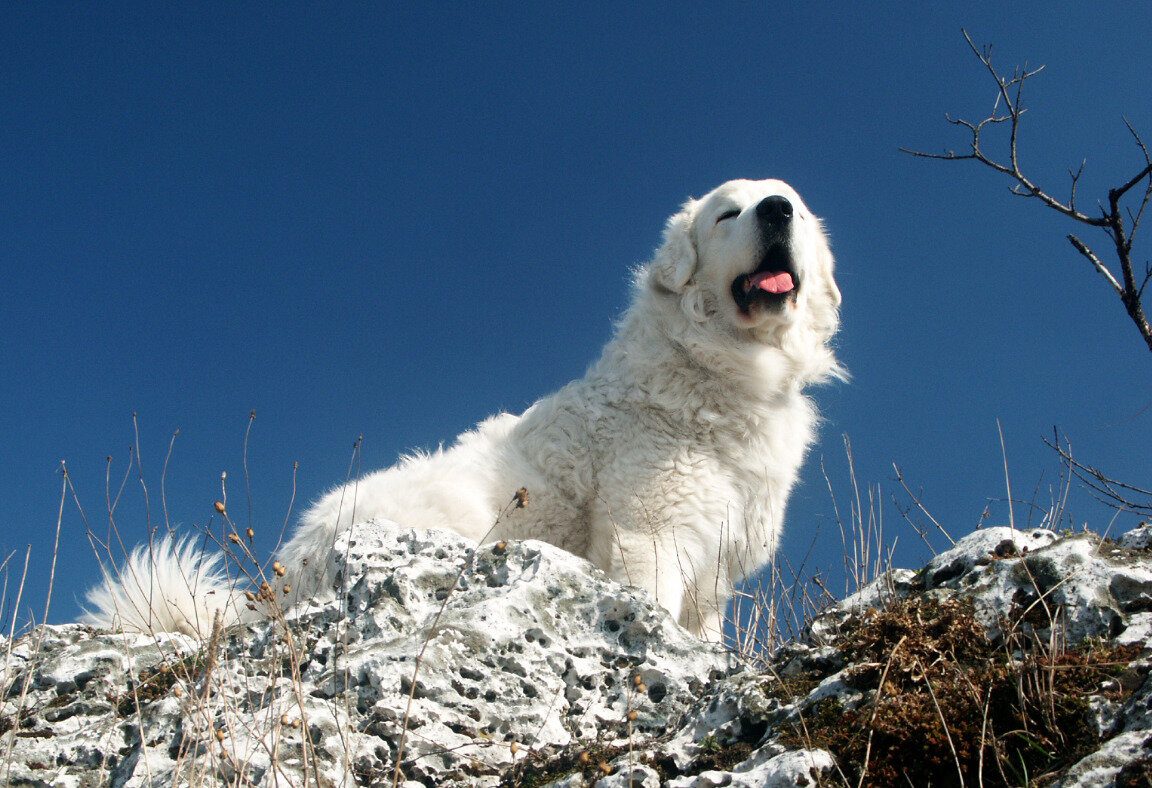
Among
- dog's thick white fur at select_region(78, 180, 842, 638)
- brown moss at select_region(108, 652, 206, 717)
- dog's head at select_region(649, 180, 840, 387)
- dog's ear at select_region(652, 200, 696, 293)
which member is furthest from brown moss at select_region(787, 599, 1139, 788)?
dog's ear at select_region(652, 200, 696, 293)

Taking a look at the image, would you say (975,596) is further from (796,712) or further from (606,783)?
(606,783)

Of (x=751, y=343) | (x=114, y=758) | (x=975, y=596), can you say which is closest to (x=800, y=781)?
(x=975, y=596)

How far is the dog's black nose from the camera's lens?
4.45 m

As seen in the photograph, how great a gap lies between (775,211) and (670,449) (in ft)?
4.90

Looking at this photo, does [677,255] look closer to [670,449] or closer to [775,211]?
[775,211]

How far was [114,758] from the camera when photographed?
8.07 ft

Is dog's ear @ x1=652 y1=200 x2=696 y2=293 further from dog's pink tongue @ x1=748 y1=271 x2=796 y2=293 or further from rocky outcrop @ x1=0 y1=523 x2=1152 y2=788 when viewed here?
rocky outcrop @ x1=0 y1=523 x2=1152 y2=788

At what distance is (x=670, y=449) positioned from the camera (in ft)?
13.7

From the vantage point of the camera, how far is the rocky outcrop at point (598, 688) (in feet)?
5.50

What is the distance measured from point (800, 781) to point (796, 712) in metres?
0.31

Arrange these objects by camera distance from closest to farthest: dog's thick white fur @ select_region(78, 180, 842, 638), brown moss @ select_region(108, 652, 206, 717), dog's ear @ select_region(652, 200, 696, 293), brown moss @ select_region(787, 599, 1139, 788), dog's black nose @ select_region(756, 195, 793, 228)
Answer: brown moss @ select_region(787, 599, 1139, 788) < brown moss @ select_region(108, 652, 206, 717) < dog's thick white fur @ select_region(78, 180, 842, 638) < dog's black nose @ select_region(756, 195, 793, 228) < dog's ear @ select_region(652, 200, 696, 293)

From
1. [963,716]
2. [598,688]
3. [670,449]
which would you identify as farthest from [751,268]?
[963,716]

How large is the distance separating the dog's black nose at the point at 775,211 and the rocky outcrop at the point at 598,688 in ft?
7.60

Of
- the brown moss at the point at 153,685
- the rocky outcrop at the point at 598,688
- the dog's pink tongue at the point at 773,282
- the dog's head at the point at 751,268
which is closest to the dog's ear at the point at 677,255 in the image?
the dog's head at the point at 751,268
